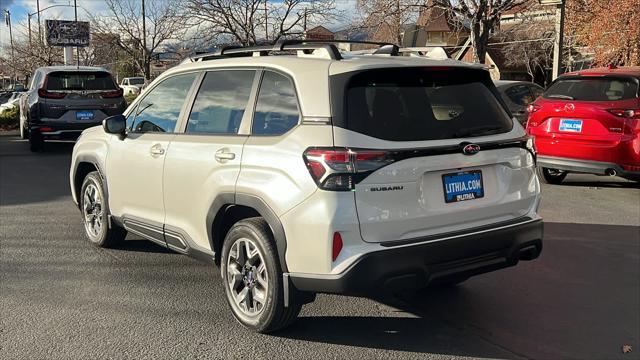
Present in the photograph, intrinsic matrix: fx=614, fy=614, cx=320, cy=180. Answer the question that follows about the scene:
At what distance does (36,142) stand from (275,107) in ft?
35.7

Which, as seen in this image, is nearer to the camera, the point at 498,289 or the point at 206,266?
the point at 498,289

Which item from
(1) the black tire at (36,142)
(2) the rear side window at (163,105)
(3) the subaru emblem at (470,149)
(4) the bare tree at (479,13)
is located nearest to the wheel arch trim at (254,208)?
(2) the rear side window at (163,105)

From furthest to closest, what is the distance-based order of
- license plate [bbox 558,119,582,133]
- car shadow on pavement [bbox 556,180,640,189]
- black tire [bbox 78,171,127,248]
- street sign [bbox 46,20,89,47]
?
street sign [bbox 46,20,89,47] < car shadow on pavement [bbox 556,180,640,189] < license plate [bbox 558,119,582,133] < black tire [bbox 78,171,127,248]

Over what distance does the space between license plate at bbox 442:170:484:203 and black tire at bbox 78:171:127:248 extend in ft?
10.6

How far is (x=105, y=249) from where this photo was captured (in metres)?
5.89

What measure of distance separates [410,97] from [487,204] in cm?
82

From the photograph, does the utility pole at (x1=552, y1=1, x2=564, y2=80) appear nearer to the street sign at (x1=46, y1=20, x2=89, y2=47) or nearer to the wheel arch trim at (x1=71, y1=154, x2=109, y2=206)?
the wheel arch trim at (x1=71, y1=154, x2=109, y2=206)

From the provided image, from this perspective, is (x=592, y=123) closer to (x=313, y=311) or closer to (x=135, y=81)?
(x=313, y=311)

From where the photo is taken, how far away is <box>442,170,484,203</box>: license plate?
364 centimetres

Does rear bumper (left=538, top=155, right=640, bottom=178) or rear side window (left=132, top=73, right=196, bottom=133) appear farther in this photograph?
rear bumper (left=538, top=155, right=640, bottom=178)

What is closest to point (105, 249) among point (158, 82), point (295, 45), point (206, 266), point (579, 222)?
point (206, 266)

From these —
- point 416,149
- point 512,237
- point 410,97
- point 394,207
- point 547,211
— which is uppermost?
point 410,97

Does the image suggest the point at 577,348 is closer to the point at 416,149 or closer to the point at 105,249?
the point at 416,149

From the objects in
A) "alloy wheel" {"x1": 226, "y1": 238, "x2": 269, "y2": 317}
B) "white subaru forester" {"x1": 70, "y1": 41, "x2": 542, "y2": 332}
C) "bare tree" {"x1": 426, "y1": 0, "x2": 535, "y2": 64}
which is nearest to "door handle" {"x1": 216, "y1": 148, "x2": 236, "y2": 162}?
"white subaru forester" {"x1": 70, "y1": 41, "x2": 542, "y2": 332}
